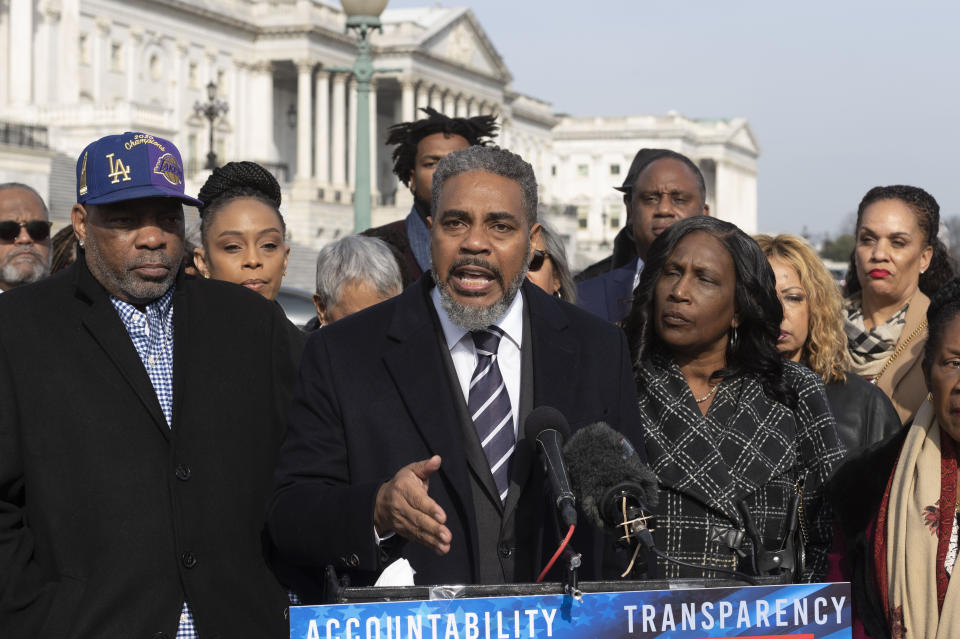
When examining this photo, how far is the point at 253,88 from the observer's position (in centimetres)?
7300

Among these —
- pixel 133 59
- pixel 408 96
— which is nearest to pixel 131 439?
pixel 133 59

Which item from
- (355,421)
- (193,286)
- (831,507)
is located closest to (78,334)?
(193,286)

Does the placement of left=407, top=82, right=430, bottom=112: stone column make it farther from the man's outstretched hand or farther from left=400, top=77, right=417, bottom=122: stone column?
the man's outstretched hand

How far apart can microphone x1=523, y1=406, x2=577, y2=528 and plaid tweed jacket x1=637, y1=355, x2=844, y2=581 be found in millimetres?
1026

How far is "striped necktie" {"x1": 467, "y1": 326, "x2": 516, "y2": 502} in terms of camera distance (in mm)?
3760

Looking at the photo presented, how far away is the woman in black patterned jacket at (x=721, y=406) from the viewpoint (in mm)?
4258

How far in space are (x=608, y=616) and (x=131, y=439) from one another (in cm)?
151

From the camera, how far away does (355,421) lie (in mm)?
3756

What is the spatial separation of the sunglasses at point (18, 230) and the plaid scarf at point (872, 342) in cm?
443

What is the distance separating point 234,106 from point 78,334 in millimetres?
70081

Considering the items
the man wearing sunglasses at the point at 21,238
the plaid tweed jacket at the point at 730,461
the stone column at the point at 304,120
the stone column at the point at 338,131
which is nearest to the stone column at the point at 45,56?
the stone column at the point at 304,120

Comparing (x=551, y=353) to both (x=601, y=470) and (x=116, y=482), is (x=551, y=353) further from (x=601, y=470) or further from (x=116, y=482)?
(x=116, y=482)

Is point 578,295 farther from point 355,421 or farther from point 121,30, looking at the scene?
point 121,30

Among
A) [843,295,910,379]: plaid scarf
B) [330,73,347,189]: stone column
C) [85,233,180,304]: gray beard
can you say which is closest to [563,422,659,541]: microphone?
[85,233,180,304]: gray beard
